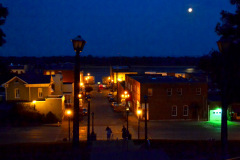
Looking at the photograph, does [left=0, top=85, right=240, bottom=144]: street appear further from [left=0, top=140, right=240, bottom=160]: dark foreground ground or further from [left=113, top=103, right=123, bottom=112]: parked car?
[left=0, top=140, right=240, bottom=160]: dark foreground ground

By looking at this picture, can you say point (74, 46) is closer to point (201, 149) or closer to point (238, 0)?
point (201, 149)

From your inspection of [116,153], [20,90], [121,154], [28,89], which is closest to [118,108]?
[28,89]

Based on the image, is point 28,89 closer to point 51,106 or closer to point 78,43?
point 51,106

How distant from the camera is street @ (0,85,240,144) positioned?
84.7 feet

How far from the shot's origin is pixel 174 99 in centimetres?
3556

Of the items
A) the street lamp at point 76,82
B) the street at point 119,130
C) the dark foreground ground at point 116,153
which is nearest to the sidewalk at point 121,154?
the dark foreground ground at point 116,153

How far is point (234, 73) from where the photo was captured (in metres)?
16.8

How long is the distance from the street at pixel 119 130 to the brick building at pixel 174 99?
1424 mm

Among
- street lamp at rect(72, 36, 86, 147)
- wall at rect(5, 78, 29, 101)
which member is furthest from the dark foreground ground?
wall at rect(5, 78, 29, 101)

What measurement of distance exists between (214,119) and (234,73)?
65.9 ft

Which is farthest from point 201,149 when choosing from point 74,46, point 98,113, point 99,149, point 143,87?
point 98,113

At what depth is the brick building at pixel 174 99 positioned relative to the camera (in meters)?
35.1

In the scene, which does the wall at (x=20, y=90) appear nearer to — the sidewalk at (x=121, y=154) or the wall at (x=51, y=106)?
the wall at (x=51, y=106)

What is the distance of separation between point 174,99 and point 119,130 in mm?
9774
